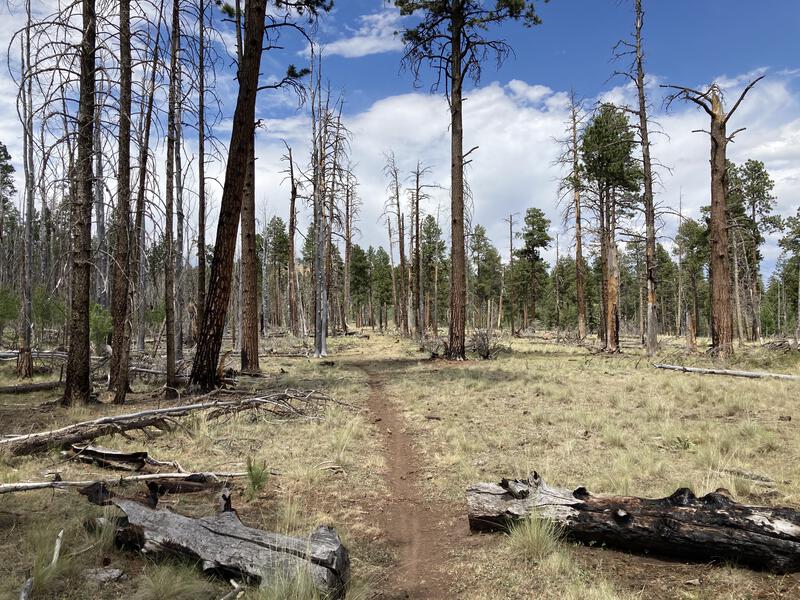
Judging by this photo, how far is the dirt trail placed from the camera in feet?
10.9

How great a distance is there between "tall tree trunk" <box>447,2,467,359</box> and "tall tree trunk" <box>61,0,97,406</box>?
10.6m

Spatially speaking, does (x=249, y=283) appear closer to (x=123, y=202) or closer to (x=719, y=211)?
(x=123, y=202)

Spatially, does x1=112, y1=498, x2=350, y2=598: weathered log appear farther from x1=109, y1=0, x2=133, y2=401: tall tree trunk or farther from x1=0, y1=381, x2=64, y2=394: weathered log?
x1=0, y1=381, x2=64, y2=394: weathered log

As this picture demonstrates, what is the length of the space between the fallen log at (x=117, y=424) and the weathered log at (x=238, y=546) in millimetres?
2928

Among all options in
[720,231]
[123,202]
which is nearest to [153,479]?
[123,202]

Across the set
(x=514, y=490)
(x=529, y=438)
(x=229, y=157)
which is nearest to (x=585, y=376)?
(x=529, y=438)

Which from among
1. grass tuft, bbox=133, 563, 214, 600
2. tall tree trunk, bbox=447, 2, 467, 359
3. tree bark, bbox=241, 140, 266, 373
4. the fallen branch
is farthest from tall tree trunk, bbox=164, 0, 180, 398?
tall tree trunk, bbox=447, 2, 467, 359

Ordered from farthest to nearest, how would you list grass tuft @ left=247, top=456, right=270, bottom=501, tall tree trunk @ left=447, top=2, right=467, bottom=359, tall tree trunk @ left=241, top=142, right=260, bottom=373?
1. tall tree trunk @ left=447, top=2, right=467, bottom=359
2. tall tree trunk @ left=241, top=142, right=260, bottom=373
3. grass tuft @ left=247, top=456, right=270, bottom=501

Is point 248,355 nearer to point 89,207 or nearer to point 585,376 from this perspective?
point 89,207

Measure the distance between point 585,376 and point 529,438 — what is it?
20.7ft

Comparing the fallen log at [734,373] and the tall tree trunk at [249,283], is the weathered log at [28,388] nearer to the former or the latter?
the tall tree trunk at [249,283]

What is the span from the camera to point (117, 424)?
245 inches

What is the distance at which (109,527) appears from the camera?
335cm

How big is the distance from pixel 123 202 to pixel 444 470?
7.58 meters
